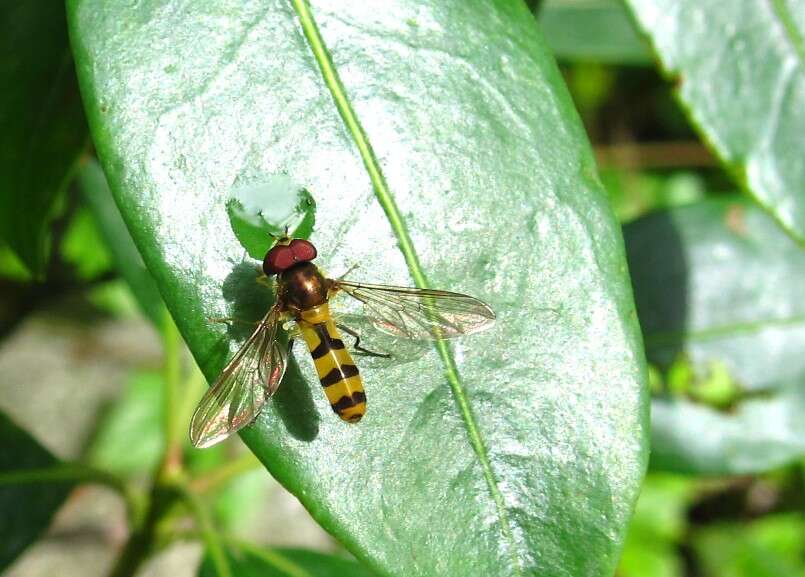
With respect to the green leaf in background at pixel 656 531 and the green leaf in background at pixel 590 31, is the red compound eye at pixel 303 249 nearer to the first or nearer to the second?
the green leaf in background at pixel 590 31

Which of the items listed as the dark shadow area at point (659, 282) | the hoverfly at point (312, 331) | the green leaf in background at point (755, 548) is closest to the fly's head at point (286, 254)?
the hoverfly at point (312, 331)

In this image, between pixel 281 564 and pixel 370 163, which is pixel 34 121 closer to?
pixel 370 163

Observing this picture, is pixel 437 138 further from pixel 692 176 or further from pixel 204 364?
pixel 692 176

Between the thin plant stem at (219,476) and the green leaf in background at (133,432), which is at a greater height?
the thin plant stem at (219,476)

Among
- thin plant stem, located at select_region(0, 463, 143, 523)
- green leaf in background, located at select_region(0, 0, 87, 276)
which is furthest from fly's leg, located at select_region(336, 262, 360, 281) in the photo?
thin plant stem, located at select_region(0, 463, 143, 523)

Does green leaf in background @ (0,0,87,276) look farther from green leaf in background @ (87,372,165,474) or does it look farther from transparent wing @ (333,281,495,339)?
green leaf in background @ (87,372,165,474)
